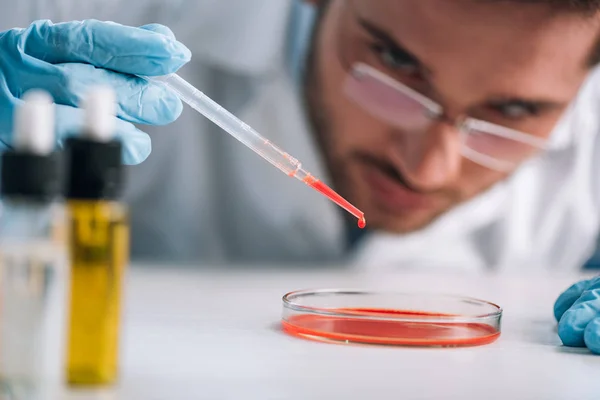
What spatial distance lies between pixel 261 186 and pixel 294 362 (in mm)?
1313

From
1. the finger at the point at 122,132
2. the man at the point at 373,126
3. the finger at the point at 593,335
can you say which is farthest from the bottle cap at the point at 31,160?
the man at the point at 373,126

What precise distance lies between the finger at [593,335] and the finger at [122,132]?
2.43ft

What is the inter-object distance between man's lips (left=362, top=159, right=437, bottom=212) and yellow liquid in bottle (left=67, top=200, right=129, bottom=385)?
1570mm

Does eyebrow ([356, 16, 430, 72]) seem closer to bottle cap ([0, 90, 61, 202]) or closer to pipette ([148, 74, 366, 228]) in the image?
pipette ([148, 74, 366, 228])

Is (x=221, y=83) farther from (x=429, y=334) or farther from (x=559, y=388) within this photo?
(x=559, y=388)

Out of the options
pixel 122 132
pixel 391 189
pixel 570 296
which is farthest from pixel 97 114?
pixel 391 189

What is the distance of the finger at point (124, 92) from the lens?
123cm

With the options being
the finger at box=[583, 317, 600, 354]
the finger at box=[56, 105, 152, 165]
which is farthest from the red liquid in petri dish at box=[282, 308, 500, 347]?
the finger at box=[56, 105, 152, 165]

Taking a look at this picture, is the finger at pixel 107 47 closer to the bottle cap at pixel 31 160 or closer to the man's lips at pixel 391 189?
the bottle cap at pixel 31 160

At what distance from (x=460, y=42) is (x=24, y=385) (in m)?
1.68

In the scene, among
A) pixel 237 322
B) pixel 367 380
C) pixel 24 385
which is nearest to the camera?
pixel 24 385

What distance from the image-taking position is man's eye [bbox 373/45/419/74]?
6.89ft

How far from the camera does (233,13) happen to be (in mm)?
2156

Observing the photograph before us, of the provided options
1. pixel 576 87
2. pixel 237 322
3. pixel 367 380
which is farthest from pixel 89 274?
pixel 576 87
